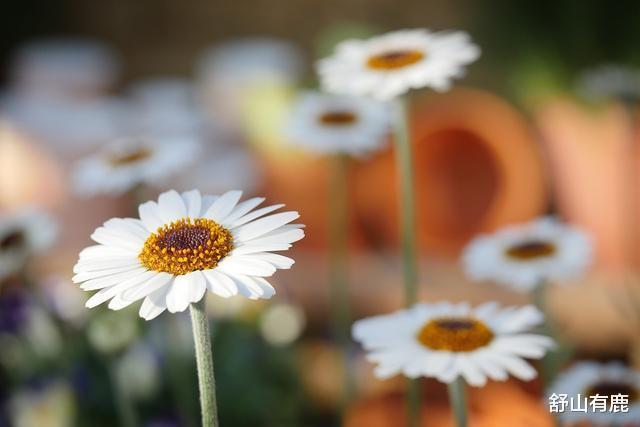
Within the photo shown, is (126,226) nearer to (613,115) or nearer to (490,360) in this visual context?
(490,360)

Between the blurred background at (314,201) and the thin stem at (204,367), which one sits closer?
the thin stem at (204,367)

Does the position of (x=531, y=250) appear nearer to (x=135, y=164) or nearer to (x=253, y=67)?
(x=135, y=164)

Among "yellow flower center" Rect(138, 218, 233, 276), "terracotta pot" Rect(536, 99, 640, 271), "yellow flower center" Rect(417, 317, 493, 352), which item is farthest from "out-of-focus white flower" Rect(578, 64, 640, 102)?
"yellow flower center" Rect(138, 218, 233, 276)

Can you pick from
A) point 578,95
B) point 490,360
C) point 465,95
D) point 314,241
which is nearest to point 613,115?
point 578,95

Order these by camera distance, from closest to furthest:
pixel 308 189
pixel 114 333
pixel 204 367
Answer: pixel 204 367 < pixel 114 333 < pixel 308 189

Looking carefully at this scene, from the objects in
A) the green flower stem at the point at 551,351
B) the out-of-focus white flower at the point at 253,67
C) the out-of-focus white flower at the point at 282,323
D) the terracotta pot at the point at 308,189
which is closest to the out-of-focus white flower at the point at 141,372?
the out-of-focus white flower at the point at 282,323

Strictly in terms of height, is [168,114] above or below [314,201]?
above

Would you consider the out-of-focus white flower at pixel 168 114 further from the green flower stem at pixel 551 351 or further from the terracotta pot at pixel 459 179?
the green flower stem at pixel 551 351

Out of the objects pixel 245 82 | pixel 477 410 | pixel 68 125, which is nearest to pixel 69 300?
pixel 477 410
